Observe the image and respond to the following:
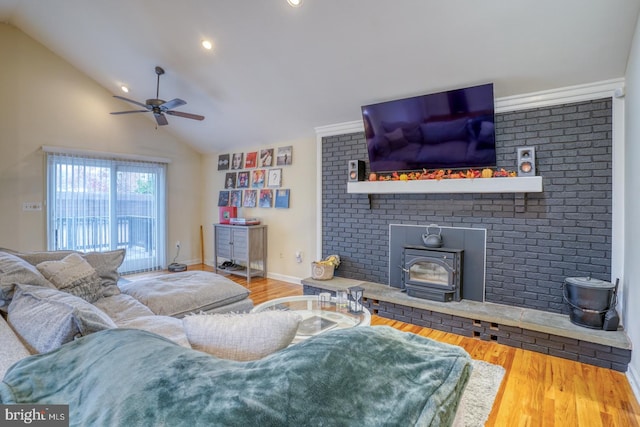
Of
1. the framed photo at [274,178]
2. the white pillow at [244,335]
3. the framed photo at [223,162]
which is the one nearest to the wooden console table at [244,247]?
the framed photo at [274,178]

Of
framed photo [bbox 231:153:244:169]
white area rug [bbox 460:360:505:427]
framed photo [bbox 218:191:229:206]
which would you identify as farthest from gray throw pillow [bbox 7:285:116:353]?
framed photo [bbox 218:191:229:206]

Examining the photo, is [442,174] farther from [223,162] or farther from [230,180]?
[223,162]

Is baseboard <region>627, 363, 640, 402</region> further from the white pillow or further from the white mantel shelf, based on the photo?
the white pillow

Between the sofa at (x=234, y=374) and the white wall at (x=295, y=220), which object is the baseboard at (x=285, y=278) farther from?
the sofa at (x=234, y=374)

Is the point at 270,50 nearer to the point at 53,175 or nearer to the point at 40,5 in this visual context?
the point at 40,5

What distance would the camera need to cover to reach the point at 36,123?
15.1 ft

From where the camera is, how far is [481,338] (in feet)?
10.0

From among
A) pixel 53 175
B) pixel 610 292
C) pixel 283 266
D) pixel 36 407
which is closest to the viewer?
pixel 36 407

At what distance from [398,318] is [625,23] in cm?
312

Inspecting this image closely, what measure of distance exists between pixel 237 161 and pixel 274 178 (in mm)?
1007

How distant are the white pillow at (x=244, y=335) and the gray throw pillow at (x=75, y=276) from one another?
1.79 m

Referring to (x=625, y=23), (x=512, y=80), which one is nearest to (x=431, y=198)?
(x=512, y=80)

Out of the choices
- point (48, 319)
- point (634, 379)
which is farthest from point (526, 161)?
point (48, 319)

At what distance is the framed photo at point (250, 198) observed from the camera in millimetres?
5734
